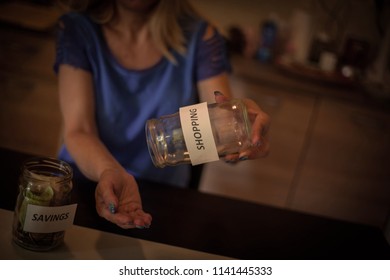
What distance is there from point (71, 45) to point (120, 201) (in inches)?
15.9

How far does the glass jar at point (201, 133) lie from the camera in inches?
25.0

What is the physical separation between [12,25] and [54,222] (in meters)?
1.06

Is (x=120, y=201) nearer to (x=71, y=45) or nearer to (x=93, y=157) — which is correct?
(x=93, y=157)

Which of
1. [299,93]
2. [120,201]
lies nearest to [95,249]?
[120,201]

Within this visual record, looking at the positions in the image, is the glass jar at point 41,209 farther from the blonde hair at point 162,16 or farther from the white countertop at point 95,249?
the blonde hair at point 162,16

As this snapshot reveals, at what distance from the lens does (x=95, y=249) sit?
2.33 feet

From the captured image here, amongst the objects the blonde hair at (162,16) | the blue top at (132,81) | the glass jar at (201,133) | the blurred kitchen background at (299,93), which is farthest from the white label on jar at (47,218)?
the blurred kitchen background at (299,93)

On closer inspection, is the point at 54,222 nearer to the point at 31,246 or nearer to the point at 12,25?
the point at 31,246

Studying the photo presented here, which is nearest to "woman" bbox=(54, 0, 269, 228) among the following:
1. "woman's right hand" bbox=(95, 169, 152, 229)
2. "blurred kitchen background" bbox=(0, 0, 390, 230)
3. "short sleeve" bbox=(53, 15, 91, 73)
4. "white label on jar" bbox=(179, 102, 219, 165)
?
"short sleeve" bbox=(53, 15, 91, 73)

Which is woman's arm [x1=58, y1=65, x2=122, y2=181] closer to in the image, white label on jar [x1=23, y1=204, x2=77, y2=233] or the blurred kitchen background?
white label on jar [x1=23, y1=204, x2=77, y2=233]

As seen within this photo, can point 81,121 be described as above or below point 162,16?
below

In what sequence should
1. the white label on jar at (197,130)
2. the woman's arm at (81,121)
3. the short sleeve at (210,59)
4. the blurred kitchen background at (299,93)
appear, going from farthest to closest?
the blurred kitchen background at (299,93) → the short sleeve at (210,59) → the woman's arm at (81,121) → the white label on jar at (197,130)

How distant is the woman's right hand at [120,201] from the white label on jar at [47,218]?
0.05m
